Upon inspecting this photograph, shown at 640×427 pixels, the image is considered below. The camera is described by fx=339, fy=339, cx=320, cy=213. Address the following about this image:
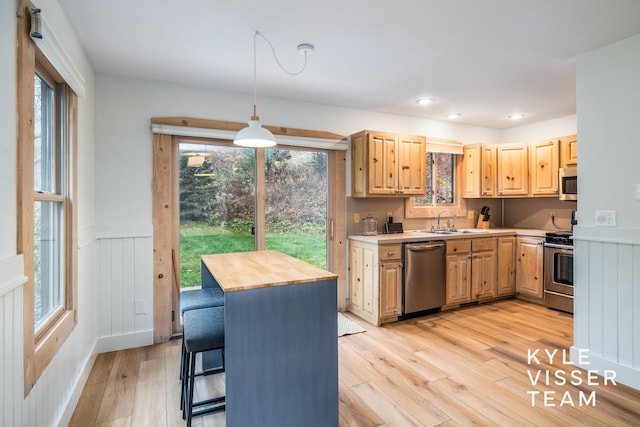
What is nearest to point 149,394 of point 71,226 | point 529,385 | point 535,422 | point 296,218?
point 71,226

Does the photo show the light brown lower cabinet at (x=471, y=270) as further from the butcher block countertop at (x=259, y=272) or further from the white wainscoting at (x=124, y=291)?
the white wainscoting at (x=124, y=291)

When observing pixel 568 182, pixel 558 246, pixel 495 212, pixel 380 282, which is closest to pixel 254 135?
pixel 380 282

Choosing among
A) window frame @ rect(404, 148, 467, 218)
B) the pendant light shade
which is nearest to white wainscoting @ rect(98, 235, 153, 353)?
the pendant light shade

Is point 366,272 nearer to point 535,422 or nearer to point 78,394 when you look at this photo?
point 535,422

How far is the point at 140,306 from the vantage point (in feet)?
10.2

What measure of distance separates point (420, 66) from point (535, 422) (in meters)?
2.66

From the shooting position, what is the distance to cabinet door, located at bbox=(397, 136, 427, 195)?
4.04 meters

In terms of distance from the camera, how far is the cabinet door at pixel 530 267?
13.7ft

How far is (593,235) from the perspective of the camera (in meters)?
2.54

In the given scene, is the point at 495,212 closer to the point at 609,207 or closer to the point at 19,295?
the point at 609,207

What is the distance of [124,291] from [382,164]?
2913 millimetres

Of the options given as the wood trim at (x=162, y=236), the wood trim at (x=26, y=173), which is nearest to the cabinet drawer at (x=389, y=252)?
the wood trim at (x=162, y=236)

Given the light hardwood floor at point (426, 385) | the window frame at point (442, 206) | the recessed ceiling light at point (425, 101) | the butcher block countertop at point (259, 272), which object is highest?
the recessed ceiling light at point (425, 101)

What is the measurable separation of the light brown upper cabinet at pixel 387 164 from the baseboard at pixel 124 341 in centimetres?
259
